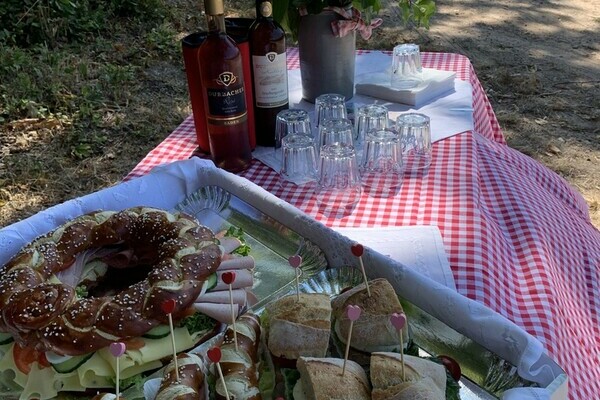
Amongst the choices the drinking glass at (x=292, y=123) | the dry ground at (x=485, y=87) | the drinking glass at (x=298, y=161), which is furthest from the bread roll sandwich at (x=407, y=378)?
the dry ground at (x=485, y=87)

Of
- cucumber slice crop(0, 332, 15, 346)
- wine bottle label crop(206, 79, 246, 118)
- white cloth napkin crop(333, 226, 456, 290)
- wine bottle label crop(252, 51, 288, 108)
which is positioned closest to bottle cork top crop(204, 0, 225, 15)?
wine bottle label crop(206, 79, 246, 118)

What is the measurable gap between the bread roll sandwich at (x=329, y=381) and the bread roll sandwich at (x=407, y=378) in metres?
0.03

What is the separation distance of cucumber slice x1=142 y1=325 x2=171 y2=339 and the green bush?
12.9 feet

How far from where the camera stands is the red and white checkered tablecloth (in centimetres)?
125

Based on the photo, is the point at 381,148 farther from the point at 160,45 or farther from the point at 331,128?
the point at 160,45

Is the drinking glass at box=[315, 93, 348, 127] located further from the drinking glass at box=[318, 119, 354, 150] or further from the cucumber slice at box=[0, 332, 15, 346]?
the cucumber slice at box=[0, 332, 15, 346]

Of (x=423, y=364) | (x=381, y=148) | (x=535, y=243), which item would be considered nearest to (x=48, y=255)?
(x=423, y=364)

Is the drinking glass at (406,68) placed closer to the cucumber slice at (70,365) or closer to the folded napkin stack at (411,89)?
the folded napkin stack at (411,89)

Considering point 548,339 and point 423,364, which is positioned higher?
point 423,364

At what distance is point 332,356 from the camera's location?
109 centimetres

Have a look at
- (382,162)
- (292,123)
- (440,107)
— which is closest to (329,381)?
(382,162)

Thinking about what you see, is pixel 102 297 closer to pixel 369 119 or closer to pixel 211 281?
pixel 211 281

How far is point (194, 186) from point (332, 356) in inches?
27.4

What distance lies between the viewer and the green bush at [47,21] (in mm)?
4586
